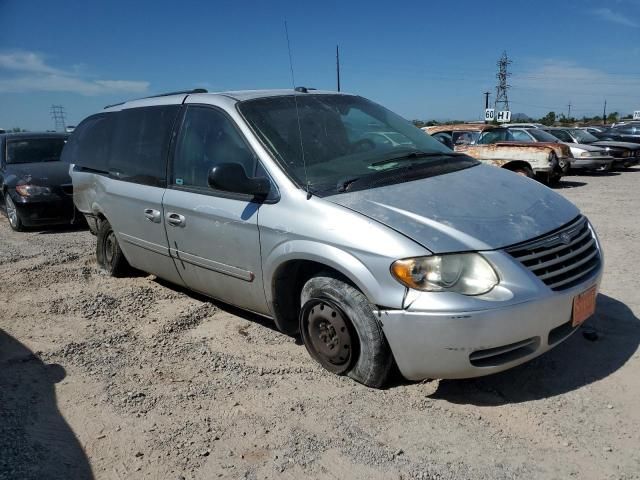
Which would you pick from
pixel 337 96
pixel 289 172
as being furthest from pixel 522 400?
pixel 337 96

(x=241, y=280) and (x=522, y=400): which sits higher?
(x=241, y=280)

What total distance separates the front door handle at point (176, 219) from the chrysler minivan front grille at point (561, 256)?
93.8 inches

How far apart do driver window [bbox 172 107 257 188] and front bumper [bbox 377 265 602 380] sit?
1.52 metres

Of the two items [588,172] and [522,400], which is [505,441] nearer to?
[522,400]

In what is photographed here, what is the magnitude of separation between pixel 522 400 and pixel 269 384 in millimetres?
1485

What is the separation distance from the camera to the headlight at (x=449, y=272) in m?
2.69

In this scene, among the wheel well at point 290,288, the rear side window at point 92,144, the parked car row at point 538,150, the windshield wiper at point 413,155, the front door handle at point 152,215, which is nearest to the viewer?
the wheel well at point 290,288

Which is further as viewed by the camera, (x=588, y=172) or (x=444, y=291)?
(x=588, y=172)

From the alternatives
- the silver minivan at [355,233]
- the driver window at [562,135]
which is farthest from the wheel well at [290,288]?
the driver window at [562,135]

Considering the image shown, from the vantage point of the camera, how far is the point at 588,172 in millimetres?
16797

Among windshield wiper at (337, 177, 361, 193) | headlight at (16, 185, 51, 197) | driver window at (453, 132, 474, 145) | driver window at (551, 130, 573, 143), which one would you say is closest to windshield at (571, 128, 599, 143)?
driver window at (551, 130, 573, 143)

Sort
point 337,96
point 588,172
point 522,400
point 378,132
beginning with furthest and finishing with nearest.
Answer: point 588,172 < point 337,96 < point 378,132 < point 522,400

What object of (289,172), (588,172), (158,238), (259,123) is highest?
(259,123)

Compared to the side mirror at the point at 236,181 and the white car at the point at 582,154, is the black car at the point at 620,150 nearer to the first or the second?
the white car at the point at 582,154
